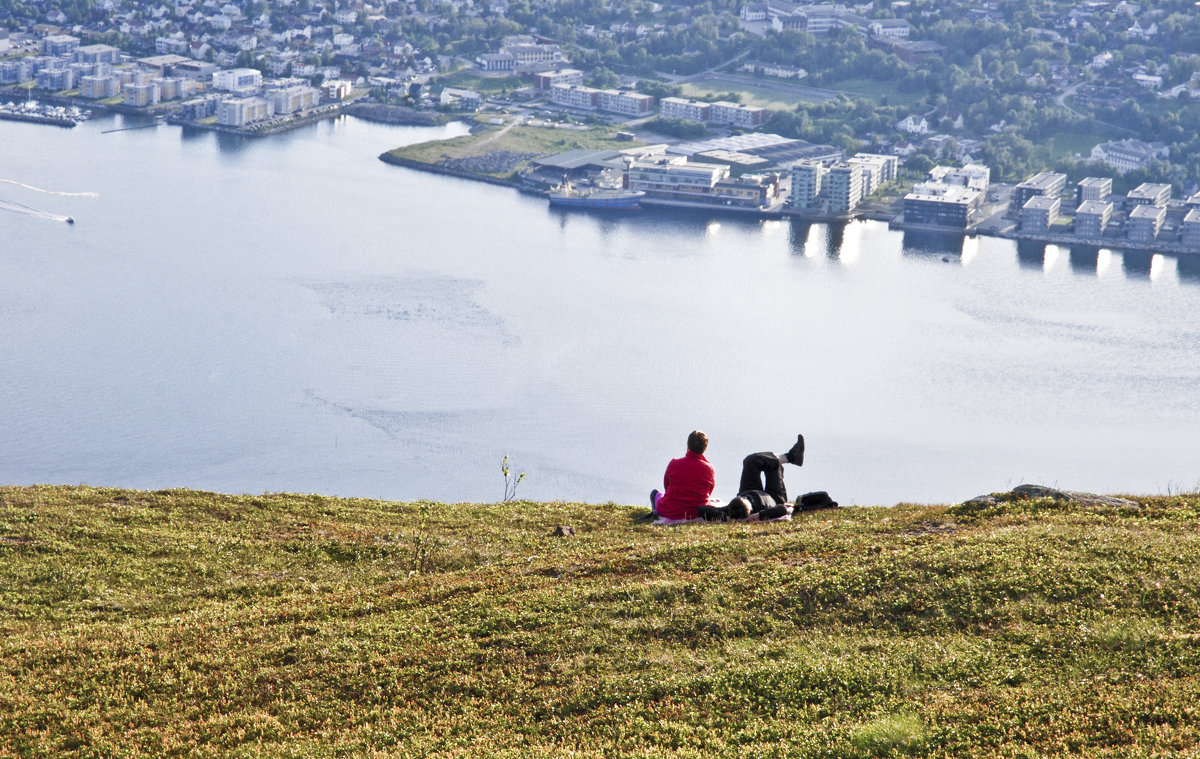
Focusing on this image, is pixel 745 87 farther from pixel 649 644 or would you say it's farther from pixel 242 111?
pixel 649 644

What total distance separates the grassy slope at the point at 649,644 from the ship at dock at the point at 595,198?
35016mm

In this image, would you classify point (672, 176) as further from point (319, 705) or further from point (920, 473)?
point (319, 705)

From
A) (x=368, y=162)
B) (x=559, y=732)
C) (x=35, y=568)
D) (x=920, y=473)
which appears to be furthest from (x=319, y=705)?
(x=368, y=162)

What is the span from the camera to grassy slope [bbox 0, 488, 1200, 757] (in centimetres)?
426

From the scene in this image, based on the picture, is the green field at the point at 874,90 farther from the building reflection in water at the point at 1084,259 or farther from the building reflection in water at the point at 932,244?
the building reflection in water at the point at 1084,259

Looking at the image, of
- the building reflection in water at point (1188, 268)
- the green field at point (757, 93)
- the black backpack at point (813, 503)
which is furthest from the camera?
the green field at point (757, 93)

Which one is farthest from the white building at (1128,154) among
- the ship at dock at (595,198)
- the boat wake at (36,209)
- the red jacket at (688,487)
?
the red jacket at (688,487)

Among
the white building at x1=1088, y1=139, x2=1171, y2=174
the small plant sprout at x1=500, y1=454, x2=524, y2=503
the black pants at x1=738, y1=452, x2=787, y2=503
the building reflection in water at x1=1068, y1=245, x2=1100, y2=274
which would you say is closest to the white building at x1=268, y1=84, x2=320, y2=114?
the white building at x1=1088, y1=139, x2=1171, y2=174

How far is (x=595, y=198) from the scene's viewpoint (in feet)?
134

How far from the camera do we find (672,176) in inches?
1649

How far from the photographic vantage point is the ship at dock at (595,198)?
1613 inches

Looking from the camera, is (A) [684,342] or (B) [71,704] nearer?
(B) [71,704]

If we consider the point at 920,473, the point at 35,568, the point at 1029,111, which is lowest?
the point at 920,473

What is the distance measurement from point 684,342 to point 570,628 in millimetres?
23766
